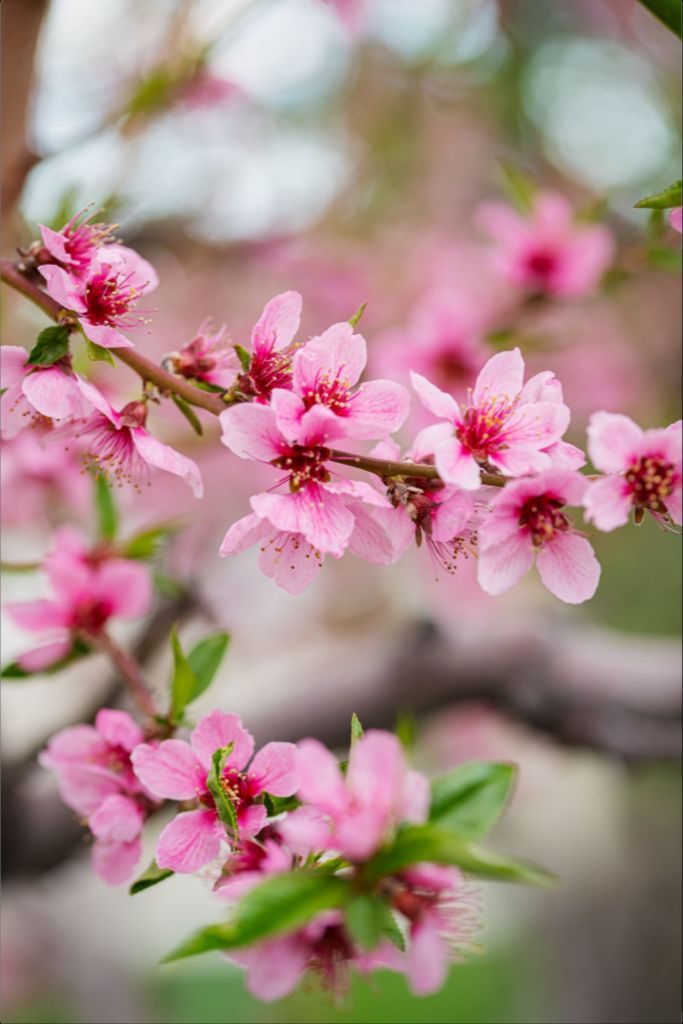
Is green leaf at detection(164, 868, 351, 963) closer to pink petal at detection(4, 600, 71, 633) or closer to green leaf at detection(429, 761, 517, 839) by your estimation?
green leaf at detection(429, 761, 517, 839)

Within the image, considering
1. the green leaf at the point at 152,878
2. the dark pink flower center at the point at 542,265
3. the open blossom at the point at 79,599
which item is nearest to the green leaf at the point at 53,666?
the open blossom at the point at 79,599

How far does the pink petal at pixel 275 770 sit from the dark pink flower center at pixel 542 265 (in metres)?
0.73

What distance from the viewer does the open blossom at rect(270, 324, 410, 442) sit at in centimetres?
40

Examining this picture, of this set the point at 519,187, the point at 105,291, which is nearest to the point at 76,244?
the point at 105,291

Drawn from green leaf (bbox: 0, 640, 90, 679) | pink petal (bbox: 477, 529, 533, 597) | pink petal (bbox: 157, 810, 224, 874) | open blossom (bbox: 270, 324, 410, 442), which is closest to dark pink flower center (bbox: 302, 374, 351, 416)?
open blossom (bbox: 270, 324, 410, 442)

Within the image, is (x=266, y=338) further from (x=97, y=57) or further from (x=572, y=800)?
(x=572, y=800)

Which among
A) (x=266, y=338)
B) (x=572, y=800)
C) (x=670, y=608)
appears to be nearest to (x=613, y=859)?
(x=572, y=800)

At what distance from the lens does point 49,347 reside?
44cm

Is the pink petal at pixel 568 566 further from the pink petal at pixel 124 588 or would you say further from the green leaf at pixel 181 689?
the pink petal at pixel 124 588

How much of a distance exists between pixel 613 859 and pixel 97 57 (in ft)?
8.37

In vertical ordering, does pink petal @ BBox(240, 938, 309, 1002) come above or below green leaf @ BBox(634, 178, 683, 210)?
below

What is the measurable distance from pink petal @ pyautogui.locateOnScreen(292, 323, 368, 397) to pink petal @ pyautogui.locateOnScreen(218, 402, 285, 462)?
3cm

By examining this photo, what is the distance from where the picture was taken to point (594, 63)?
2.44 m

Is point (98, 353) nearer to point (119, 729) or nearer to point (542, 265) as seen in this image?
point (119, 729)
